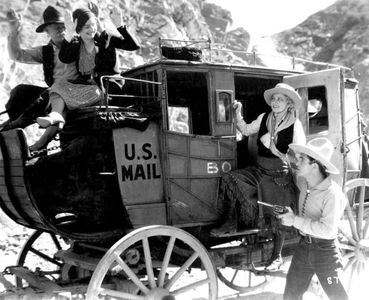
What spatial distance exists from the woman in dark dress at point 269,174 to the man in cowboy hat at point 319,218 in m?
1.09

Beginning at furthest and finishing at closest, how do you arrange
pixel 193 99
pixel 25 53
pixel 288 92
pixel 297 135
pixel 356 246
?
pixel 193 99, pixel 356 246, pixel 25 53, pixel 297 135, pixel 288 92

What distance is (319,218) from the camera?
13.1ft

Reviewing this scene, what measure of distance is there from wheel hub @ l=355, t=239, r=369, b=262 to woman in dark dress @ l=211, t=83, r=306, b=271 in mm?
1362

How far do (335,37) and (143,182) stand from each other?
142 feet

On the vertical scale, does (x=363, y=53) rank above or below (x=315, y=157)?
above

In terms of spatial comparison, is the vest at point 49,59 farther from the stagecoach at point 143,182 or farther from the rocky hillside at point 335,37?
the rocky hillside at point 335,37

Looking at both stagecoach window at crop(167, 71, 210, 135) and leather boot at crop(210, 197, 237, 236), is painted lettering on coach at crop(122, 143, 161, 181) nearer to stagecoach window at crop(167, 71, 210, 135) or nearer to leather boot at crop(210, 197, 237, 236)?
leather boot at crop(210, 197, 237, 236)

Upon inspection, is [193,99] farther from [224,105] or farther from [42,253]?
[42,253]

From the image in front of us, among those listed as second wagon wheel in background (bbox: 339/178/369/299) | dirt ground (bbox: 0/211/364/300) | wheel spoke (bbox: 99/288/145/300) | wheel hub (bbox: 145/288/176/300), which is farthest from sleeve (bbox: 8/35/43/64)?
second wagon wheel in background (bbox: 339/178/369/299)

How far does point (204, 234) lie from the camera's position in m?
5.52

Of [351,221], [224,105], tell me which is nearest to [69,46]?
[224,105]

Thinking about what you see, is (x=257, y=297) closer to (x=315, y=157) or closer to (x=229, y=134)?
(x=229, y=134)

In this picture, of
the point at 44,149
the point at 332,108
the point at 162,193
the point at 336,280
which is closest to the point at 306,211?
the point at 336,280

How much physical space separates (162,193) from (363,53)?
116 feet
